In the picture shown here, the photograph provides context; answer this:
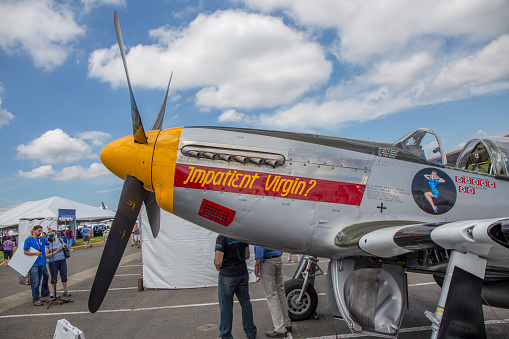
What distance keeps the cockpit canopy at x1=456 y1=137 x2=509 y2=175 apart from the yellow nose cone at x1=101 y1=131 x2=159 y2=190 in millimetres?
4508

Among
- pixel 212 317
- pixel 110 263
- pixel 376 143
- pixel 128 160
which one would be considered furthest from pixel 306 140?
pixel 212 317

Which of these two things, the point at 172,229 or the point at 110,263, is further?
the point at 172,229

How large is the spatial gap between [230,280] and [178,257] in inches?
169

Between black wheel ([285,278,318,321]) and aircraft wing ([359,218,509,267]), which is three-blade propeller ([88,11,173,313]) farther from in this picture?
black wheel ([285,278,318,321])

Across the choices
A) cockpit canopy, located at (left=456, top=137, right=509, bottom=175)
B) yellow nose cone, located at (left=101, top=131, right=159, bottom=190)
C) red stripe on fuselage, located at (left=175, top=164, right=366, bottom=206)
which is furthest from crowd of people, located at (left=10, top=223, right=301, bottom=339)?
cockpit canopy, located at (left=456, top=137, right=509, bottom=175)

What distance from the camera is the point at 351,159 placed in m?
3.89

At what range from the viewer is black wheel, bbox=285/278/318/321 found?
516cm

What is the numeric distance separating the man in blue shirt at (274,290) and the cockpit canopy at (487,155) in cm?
324

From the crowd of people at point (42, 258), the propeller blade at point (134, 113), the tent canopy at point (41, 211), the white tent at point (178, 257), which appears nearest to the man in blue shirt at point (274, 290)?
the propeller blade at point (134, 113)

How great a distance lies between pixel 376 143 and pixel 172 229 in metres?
5.54

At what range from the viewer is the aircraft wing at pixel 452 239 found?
2488mm

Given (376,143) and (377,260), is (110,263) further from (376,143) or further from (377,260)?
(376,143)

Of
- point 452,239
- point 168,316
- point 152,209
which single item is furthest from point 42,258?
point 452,239

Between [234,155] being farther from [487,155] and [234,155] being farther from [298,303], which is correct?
[487,155]
